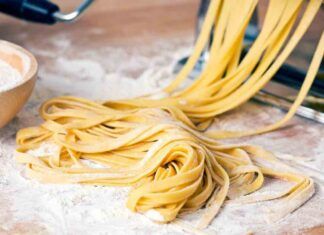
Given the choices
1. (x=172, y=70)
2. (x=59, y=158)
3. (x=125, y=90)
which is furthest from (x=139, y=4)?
(x=59, y=158)

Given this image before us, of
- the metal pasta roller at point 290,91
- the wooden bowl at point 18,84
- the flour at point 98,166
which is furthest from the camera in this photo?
the metal pasta roller at point 290,91

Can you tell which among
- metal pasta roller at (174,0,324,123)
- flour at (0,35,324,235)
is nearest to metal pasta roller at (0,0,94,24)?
flour at (0,35,324,235)

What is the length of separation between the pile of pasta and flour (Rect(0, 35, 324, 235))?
19 mm

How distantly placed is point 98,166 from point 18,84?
0.20 meters

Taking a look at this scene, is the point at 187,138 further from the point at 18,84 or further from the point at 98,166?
the point at 18,84

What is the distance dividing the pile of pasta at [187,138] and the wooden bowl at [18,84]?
0.26 ft

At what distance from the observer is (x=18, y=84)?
115 cm

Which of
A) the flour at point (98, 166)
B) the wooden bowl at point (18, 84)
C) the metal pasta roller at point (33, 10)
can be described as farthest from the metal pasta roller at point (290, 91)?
the wooden bowl at point (18, 84)

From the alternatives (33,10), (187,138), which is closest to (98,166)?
(187,138)

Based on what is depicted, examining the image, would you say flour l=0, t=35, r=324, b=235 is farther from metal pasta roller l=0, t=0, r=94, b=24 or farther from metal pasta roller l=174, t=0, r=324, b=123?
metal pasta roller l=0, t=0, r=94, b=24

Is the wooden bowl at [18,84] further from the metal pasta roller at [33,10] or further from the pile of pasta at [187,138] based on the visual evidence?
the metal pasta roller at [33,10]

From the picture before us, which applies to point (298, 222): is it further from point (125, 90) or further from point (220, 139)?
point (125, 90)

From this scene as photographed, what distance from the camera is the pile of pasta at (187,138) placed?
109 cm

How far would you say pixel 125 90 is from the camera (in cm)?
153
